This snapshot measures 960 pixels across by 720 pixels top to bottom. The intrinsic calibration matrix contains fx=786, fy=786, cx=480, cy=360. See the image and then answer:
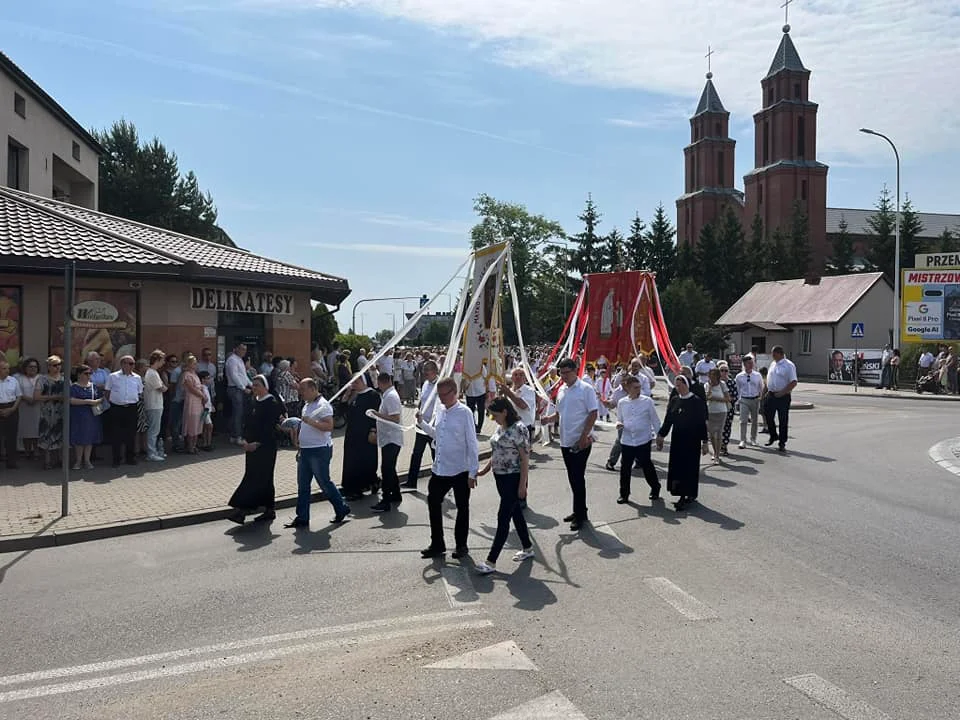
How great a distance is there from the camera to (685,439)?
32.5 feet

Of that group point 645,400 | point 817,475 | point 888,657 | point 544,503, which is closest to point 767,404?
point 817,475

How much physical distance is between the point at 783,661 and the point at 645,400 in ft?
17.8

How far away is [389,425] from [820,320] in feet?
139

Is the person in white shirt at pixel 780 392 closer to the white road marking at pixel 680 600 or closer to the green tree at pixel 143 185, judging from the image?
the white road marking at pixel 680 600

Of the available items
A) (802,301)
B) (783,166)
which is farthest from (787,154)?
(802,301)

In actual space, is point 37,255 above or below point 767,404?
above

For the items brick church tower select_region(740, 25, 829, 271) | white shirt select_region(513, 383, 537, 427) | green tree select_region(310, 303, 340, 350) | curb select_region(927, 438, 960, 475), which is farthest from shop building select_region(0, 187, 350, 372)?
brick church tower select_region(740, 25, 829, 271)

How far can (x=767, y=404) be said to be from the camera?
15062 mm

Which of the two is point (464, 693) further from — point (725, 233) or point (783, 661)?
point (725, 233)

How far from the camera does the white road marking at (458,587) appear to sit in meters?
6.14

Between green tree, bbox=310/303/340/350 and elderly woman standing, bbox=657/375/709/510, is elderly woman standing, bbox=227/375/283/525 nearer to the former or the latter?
elderly woman standing, bbox=657/375/709/510

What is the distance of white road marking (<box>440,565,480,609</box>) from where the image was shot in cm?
614

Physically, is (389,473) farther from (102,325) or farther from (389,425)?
(102,325)

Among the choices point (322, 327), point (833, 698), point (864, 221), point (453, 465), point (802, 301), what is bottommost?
point (833, 698)
